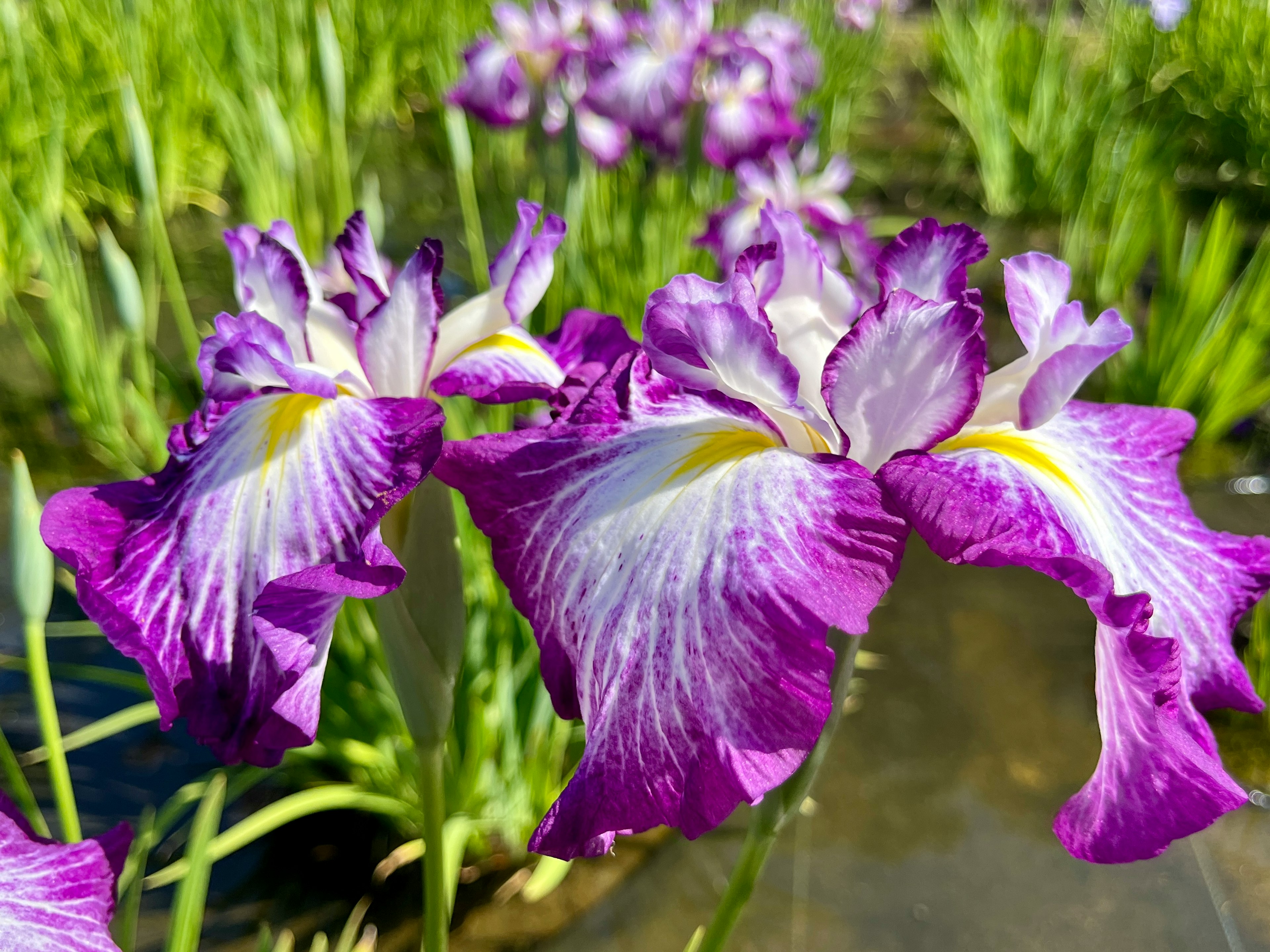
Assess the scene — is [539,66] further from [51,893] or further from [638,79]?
[51,893]

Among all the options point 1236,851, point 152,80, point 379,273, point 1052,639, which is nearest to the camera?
point 379,273

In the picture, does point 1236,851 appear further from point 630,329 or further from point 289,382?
point 289,382

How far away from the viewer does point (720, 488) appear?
0.60 metres

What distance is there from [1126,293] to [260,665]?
3.28 metres

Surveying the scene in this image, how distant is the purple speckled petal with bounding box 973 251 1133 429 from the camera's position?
0.62 m

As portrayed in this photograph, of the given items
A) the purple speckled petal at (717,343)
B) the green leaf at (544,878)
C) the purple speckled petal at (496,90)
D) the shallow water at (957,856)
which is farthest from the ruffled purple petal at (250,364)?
the purple speckled petal at (496,90)

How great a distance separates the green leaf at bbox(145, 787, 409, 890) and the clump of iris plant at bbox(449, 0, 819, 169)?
1.70 metres

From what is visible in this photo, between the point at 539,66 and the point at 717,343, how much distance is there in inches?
91.4

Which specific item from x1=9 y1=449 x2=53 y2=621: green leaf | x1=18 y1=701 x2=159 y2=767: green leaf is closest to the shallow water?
x1=18 y1=701 x2=159 y2=767: green leaf

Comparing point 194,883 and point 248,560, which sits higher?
point 248,560

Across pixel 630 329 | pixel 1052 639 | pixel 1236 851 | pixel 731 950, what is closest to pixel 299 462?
pixel 731 950

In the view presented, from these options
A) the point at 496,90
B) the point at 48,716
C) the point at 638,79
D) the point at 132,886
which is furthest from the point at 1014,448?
the point at 496,90

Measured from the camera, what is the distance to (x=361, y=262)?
0.82 meters

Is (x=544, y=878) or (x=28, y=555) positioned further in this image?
(x=544, y=878)
